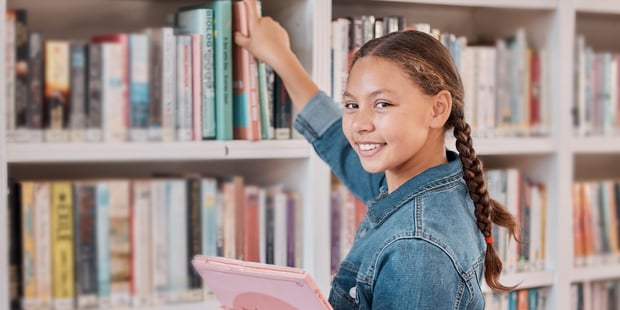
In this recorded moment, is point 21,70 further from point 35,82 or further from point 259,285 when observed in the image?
point 259,285

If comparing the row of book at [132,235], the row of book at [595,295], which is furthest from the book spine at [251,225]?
the row of book at [595,295]

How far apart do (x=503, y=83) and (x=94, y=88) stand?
101cm

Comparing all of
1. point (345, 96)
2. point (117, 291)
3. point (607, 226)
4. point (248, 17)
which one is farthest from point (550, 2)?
point (117, 291)

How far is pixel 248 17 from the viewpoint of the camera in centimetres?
161

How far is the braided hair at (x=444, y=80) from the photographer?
1.20 metres

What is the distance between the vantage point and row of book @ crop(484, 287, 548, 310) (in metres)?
2.01

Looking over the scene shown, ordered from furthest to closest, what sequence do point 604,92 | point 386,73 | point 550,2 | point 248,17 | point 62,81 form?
1. point 604,92
2. point 550,2
3. point 248,17
4. point 62,81
5. point 386,73

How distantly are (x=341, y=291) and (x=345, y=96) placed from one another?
30 cm

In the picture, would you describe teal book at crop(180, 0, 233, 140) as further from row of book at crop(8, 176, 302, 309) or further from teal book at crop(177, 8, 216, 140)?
row of book at crop(8, 176, 302, 309)

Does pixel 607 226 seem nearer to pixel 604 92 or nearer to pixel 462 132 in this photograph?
pixel 604 92

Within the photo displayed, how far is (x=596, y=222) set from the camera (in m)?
2.21

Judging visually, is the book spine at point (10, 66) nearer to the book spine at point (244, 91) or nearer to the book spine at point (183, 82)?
the book spine at point (183, 82)

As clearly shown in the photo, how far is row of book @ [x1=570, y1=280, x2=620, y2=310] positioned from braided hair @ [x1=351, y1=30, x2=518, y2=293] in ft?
3.06

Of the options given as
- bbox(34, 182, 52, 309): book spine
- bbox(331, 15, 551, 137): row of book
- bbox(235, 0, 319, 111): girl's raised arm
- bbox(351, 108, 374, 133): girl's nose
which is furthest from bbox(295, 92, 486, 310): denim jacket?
bbox(331, 15, 551, 137): row of book
